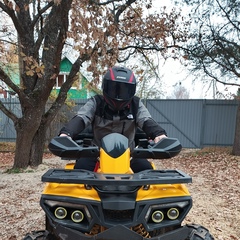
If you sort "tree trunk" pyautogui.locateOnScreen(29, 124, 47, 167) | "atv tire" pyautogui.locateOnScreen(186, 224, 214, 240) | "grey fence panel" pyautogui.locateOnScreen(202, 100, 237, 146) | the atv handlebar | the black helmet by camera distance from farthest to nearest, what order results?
"grey fence panel" pyautogui.locateOnScreen(202, 100, 237, 146) < "tree trunk" pyautogui.locateOnScreen(29, 124, 47, 167) < the black helmet < "atv tire" pyautogui.locateOnScreen(186, 224, 214, 240) < the atv handlebar

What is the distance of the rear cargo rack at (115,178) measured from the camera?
1.56 metres

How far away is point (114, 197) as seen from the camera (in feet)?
5.31

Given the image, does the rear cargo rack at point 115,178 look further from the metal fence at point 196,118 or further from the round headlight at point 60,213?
the metal fence at point 196,118

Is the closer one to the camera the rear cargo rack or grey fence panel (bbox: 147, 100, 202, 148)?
the rear cargo rack

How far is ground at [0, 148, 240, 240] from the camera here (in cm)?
392

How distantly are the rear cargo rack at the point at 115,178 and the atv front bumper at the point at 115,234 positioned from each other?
9.7 inches

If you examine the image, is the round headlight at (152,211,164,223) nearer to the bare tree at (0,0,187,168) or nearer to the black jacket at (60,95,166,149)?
the black jacket at (60,95,166,149)

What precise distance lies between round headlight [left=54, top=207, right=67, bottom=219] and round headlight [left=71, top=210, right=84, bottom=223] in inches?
2.1

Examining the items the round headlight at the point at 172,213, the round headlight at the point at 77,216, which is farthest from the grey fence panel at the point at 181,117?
the round headlight at the point at 77,216

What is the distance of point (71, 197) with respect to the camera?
1.65 meters

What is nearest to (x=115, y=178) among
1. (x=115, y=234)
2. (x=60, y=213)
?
(x=115, y=234)

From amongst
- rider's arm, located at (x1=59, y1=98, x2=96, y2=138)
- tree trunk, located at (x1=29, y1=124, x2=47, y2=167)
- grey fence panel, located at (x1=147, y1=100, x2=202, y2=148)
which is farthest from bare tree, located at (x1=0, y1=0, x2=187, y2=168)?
grey fence panel, located at (x1=147, y1=100, x2=202, y2=148)

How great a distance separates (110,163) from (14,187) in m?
5.03

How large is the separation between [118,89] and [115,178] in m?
0.88
